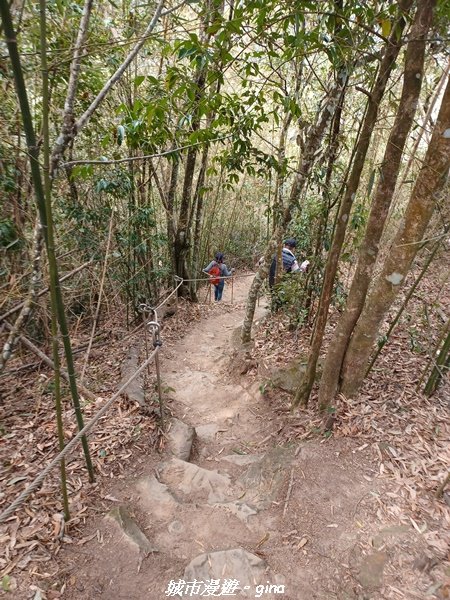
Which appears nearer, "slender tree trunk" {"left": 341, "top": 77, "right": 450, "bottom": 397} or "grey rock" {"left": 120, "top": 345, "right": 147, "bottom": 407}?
"slender tree trunk" {"left": 341, "top": 77, "right": 450, "bottom": 397}

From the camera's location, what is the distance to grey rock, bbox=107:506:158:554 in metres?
2.23

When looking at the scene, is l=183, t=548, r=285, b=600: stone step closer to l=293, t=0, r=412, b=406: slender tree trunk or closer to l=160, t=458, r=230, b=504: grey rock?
l=160, t=458, r=230, b=504: grey rock

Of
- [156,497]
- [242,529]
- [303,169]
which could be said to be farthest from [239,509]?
[303,169]

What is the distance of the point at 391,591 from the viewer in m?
1.88

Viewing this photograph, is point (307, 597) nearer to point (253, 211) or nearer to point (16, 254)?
point (16, 254)

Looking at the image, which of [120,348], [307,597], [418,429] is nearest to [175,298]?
[120,348]

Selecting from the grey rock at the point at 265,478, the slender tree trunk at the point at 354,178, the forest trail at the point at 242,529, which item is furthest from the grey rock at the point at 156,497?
the slender tree trunk at the point at 354,178

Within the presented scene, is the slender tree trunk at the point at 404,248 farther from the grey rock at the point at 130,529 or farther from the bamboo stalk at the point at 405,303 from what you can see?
Result: the grey rock at the point at 130,529

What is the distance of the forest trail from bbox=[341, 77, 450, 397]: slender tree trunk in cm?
72

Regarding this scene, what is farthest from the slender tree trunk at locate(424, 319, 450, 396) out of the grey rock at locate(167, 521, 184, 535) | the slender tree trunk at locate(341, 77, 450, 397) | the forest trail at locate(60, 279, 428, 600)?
the grey rock at locate(167, 521, 184, 535)

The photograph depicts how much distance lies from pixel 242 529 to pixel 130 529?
780 mm

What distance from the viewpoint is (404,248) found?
8.50 ft

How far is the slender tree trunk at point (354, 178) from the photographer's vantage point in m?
2.26

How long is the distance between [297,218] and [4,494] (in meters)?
Result: 4.96
